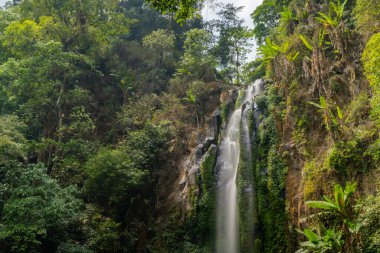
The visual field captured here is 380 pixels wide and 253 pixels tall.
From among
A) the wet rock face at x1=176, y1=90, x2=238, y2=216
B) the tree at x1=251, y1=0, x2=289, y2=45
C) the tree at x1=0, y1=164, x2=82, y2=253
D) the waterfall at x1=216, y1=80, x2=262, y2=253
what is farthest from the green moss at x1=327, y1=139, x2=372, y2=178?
the tree at x1=251, y1=0, x2=289, y2=45

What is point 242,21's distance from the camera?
30.6 m

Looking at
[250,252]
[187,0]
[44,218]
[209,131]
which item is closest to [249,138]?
[209,131]

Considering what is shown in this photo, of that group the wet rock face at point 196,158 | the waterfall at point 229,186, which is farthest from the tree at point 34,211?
the waterfall at point 229,186

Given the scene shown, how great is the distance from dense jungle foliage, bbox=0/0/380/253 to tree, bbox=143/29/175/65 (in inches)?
6.8

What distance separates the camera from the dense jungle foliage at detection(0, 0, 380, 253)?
35.1ft

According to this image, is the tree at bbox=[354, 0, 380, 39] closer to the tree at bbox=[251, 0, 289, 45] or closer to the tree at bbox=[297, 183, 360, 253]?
the tree at bbox=[297, 183, 360, 253]

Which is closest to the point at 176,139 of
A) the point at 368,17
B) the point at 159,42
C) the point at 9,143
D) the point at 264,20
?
the point at 9,143

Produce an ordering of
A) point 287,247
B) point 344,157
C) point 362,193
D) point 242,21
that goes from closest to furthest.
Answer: point 362,193
point 344,157
point 287,247
point 242,21

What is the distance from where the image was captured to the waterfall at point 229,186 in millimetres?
13516

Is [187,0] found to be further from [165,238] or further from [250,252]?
[165,238]

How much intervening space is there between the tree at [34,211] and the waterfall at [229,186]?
6.25 metres

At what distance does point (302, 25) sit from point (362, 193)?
35.9 ft

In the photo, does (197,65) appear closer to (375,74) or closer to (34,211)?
(375,74)

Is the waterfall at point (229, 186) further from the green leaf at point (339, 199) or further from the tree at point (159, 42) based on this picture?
the tree at point (159, 42)
